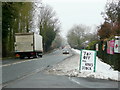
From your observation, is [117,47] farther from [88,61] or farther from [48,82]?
[48,82]

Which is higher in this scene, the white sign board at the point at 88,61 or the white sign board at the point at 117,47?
the white sign board at the point at 117,47

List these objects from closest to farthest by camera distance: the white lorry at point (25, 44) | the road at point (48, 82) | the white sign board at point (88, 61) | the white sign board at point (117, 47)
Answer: the road at point (48, 82) < the white sign board at point (88, 61) < the white sign board at point (117, 47) < the white lorry at point (25, 44)

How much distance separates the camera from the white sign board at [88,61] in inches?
637

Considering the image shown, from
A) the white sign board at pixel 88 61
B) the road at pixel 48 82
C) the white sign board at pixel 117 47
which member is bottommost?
the road at pixel 48 82

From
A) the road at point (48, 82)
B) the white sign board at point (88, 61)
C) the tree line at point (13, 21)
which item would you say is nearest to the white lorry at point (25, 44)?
the tree line at point (13, 21)

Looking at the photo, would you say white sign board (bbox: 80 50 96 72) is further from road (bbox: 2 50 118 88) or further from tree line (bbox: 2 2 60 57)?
tree line (bbox: 2 2 60 57)

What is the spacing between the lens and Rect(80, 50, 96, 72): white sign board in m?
16.2

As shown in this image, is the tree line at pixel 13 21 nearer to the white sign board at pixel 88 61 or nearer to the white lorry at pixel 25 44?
the white lorry at pixel 25 44

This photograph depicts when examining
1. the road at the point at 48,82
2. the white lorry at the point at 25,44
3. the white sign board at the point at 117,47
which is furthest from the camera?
the white lorry at the point at 25,44

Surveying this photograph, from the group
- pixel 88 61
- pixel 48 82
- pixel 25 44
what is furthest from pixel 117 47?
pixel 25 44

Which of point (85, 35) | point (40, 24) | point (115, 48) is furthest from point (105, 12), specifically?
point (85, 35)

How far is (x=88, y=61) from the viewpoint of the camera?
16312mm

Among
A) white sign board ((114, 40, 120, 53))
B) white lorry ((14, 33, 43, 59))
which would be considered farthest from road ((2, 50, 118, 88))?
white lorry ((14, 33, 43, 59))

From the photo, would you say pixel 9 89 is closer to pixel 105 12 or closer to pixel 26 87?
pixel 26 87
